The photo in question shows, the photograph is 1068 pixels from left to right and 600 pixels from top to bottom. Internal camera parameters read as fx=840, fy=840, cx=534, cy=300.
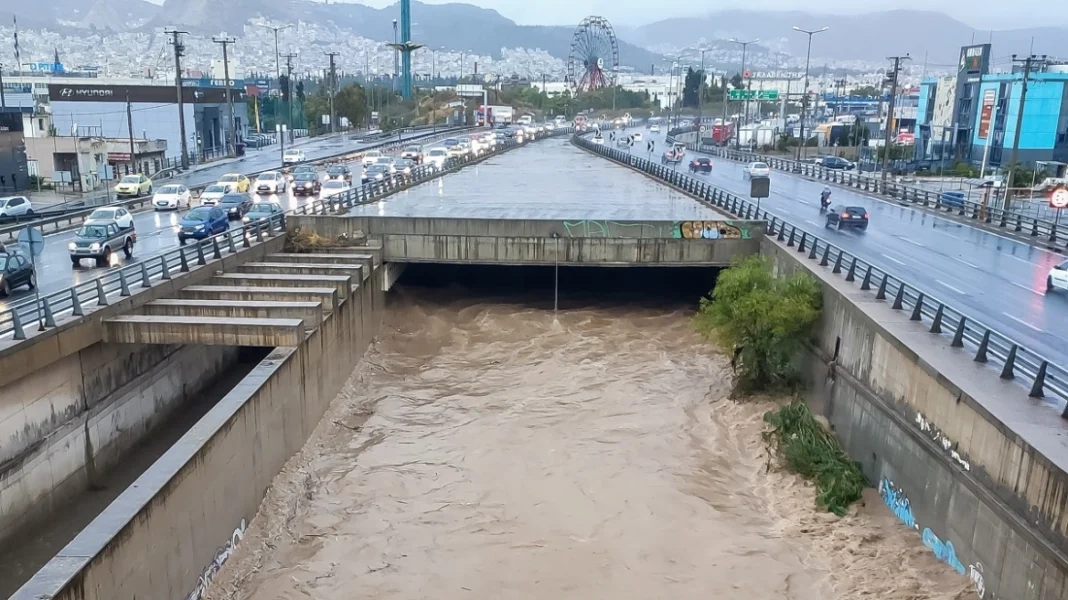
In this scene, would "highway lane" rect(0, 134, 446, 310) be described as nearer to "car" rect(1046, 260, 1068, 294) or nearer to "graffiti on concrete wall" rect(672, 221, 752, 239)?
"graffiti on concrete wall" rect(672, 221, 752, 239)

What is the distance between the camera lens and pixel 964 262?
30625 mm

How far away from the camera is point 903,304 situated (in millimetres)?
21562

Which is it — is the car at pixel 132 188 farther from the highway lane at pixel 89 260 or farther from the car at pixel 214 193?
the highway lane at pixel 89 260

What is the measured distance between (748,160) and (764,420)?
70.5 meters

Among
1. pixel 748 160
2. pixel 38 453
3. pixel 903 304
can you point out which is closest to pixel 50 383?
pixel 38 453

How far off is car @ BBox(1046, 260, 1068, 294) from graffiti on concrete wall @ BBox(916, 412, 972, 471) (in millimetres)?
11907

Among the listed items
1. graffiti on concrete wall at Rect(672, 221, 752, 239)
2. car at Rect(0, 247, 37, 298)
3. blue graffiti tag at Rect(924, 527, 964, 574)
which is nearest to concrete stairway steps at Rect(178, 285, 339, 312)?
car at Rect(0, 247, 37, 298)

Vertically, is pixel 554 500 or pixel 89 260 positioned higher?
pixel 89 260

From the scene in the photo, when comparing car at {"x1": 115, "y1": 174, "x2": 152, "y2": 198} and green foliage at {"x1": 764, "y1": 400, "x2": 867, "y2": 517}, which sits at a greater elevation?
car at {"x1": 115, "y1": 174, "x2": 152, "y2": 198}

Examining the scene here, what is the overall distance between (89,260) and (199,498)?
17053 millimetres

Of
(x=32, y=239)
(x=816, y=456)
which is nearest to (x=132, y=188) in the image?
(x=32, y=239)

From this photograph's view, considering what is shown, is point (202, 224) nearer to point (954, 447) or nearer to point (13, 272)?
point (13, 272)

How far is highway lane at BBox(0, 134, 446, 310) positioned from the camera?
2500 centimetres

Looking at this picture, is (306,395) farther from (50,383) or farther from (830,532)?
(830,532)
